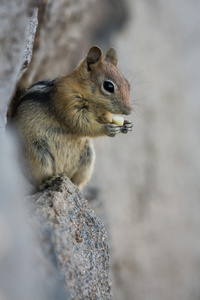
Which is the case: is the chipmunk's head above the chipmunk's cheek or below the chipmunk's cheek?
above

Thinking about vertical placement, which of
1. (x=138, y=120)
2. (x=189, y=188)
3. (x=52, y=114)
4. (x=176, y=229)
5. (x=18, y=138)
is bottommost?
(x=18, y=138)

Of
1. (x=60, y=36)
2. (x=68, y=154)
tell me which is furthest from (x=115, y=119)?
(x=60, y=36)

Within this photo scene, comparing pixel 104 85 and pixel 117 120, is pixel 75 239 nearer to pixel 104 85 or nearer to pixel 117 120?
pixel 117 120

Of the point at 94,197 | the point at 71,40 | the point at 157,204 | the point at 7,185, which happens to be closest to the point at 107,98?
the point at 7,185

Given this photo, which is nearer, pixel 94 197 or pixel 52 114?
pixel 52 114

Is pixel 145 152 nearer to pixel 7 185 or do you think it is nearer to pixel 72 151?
pixel 72 151

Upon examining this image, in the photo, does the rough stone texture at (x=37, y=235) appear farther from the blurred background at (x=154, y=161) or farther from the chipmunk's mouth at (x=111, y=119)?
the blurred background at (x=154, y=161)

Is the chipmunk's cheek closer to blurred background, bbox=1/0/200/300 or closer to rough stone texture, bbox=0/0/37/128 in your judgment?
rough stone texture, bbox=0/0/37/128

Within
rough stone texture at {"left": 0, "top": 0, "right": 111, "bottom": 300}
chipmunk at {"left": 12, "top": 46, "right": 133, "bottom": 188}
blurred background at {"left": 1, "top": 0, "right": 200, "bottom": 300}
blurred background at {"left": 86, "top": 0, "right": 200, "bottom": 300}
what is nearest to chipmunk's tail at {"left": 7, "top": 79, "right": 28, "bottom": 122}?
chipmunk at {"left": 12, "top": 46, "right": 133, "bottom": 188}
